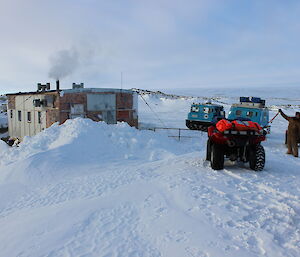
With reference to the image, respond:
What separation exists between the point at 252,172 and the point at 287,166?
152 cm

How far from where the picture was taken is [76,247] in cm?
352

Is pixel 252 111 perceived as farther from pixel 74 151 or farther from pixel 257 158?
pixel 74 151

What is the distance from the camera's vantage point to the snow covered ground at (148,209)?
3.48 meters

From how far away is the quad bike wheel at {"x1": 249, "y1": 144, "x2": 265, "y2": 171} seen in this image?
6.67 metres

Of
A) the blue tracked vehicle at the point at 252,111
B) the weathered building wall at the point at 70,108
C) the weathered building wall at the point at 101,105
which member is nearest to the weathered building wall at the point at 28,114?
the weathered building wall at the point at 70,108

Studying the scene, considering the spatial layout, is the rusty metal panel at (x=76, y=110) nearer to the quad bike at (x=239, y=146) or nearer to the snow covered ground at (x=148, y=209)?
the snow covered ground at (x=148, y=209)

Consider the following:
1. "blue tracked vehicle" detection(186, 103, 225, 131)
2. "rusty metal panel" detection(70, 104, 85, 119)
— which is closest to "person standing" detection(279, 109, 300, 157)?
"blue tracked vehicle" detection(186, 103, 225, 131)

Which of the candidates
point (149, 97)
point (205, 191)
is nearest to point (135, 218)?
point (205, 191)

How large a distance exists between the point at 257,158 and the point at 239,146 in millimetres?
546

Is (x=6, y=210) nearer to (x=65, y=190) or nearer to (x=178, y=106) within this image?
(x=65, y=190)

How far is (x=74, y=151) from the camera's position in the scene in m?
9.63

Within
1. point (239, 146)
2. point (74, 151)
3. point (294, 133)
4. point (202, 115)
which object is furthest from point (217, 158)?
point (202, 115)

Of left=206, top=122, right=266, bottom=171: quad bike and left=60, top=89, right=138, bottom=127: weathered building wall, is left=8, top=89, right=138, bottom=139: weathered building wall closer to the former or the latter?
left=60, top=89, right=138, bottom=127: weathered building wall

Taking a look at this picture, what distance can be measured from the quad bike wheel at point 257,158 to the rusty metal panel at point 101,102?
569 inches
